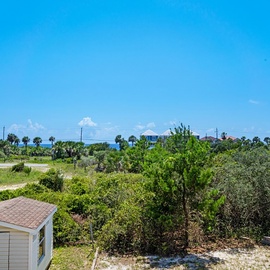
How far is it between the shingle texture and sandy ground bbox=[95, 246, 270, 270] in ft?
8.67

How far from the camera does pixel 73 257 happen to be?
401 inches

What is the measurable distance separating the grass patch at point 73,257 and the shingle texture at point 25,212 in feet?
6.45

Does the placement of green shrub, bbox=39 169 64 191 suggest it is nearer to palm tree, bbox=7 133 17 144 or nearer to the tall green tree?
the tall green tree

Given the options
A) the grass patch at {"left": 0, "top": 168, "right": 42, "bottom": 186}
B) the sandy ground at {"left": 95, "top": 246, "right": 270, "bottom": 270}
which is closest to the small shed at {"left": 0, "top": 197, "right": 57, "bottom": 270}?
the sandy ground at {"left": 95, "top": 246, "right": 270, "bottom": 270}

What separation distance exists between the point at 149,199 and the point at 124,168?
57.1 feet

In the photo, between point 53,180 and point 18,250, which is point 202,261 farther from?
point 53,180

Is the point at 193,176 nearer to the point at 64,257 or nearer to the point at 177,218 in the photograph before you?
the point at 177,218

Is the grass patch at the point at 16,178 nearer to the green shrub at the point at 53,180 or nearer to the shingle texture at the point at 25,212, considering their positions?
the green shrub at the point at 53,180

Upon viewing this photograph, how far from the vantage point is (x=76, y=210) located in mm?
14055

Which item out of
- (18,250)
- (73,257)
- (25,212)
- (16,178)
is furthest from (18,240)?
(16,178)

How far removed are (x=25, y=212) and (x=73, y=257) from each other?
10.5ft

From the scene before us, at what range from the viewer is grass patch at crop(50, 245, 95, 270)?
30.7 ft

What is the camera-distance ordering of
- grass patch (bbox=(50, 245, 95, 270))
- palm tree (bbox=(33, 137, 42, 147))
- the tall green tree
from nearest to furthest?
grass patch (bbox=(50, 245, 95, 270)) < the tall green tree < palm tree (bbox=(33, 137, 42, 147))

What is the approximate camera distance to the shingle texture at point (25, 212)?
283 inches
